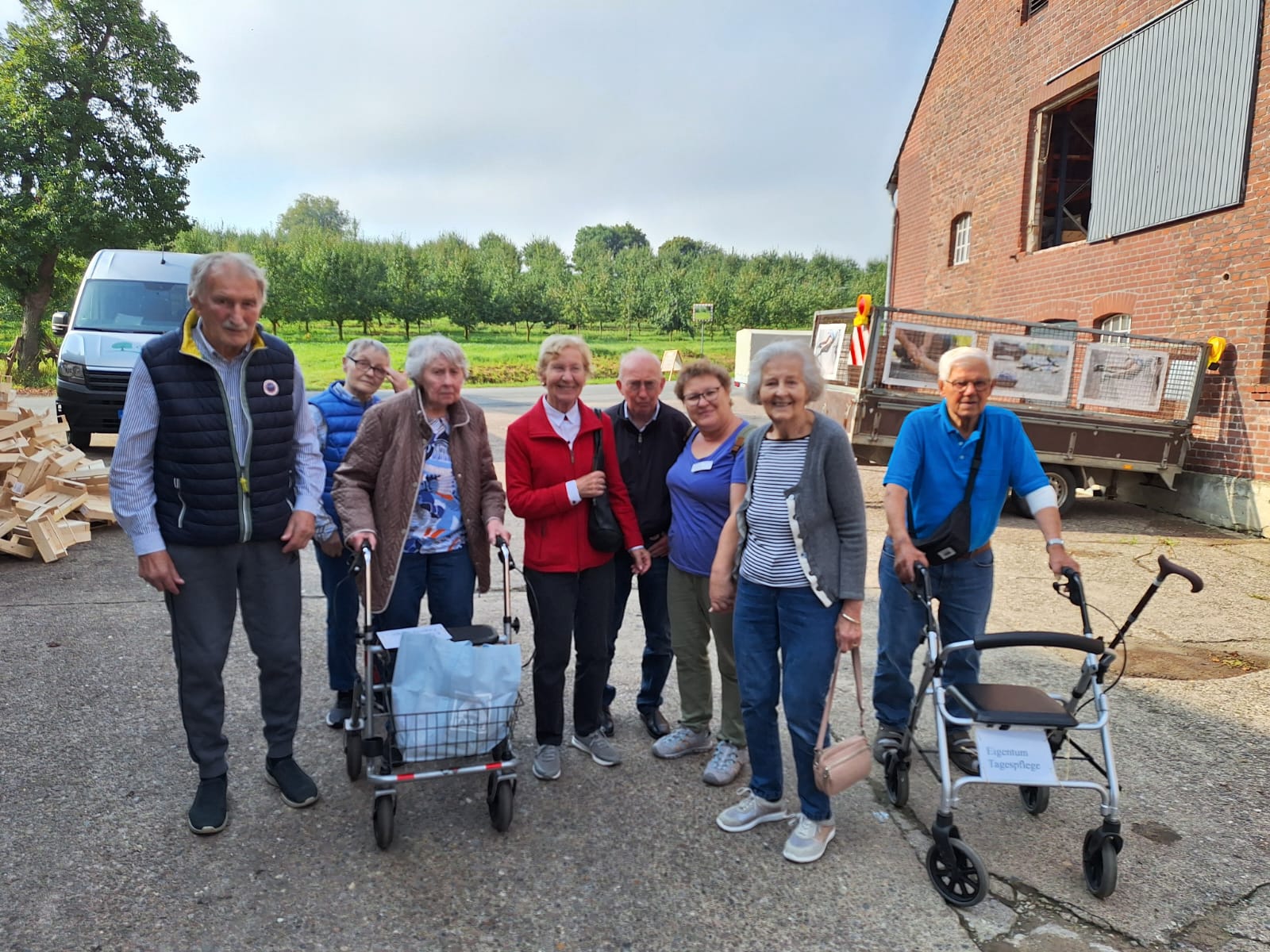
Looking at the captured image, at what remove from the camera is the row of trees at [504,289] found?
4388 cm

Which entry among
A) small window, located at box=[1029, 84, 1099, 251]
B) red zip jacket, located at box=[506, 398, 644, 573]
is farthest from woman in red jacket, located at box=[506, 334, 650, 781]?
small window, located at box=[1029, 84, 1099, 251]

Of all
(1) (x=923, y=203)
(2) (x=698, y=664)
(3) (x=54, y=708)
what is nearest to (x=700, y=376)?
(2) (x=698, y=664)

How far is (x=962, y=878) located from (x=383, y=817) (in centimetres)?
199

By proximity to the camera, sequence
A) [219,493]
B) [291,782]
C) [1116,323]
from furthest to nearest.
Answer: [1116,323]
[291,782]
[219,493]

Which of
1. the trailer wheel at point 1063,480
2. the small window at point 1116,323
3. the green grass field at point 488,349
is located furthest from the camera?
the green grass field at point 488,349

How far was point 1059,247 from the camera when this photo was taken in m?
13.1

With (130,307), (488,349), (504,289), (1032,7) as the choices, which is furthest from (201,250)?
(1032,7)

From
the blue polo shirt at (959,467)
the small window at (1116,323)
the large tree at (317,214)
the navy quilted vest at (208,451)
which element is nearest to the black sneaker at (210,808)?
the navy quilted vest at (208,451)

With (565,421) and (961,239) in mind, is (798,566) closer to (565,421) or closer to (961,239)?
(565,421)

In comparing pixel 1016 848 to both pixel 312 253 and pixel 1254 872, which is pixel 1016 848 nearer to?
pixel 1254 872

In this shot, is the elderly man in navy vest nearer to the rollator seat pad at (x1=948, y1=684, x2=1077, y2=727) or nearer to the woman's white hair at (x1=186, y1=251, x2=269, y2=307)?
the woman's white hair at (x1=186, y1=251, x2=269, y2=307)

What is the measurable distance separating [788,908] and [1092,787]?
1091 millimetres

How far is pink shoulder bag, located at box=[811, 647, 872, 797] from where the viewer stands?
2906mm

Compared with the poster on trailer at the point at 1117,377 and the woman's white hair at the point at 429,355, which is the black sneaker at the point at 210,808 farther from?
the poster on trailer at the point at 1117,377
